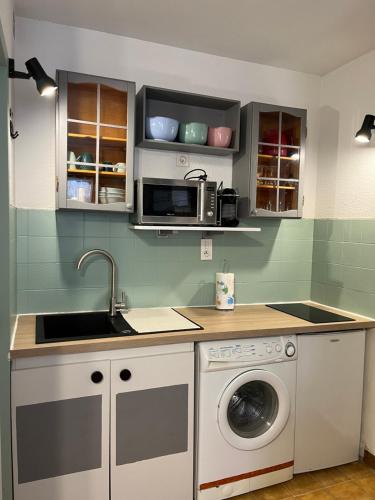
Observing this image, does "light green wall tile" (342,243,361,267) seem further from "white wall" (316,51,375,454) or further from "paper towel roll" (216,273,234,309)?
"paper towel roll" (216,273,234,309)

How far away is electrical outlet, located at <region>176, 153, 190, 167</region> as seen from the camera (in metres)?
2.51

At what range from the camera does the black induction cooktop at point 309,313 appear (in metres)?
2.36

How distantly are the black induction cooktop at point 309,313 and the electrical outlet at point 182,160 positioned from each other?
1153 millimetres

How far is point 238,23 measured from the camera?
2152mm

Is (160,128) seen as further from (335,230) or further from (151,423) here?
(151,423)

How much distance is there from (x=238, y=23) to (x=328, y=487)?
269cm

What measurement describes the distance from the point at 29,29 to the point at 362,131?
1981mm

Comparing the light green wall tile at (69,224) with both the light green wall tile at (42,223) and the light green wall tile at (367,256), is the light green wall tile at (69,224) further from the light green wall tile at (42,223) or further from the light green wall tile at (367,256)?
the light green wall tile at (367,256)

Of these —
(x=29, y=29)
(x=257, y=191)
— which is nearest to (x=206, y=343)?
(x=257, y=191)

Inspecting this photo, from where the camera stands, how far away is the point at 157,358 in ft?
6.29

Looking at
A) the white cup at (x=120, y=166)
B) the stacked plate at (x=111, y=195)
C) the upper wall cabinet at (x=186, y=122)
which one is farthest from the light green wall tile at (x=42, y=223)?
the upper wall cabinet at (x=186, y=122)

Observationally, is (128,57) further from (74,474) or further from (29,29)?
(74,474)

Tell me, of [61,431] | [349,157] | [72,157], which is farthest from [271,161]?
[61,431]

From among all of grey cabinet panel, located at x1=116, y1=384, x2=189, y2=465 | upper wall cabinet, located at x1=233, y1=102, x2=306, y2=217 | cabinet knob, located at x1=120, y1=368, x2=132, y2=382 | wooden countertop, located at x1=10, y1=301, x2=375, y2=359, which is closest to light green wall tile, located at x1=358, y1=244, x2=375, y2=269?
wooden countertop, located at x1=10, y1=301, x2=375, y2=359
